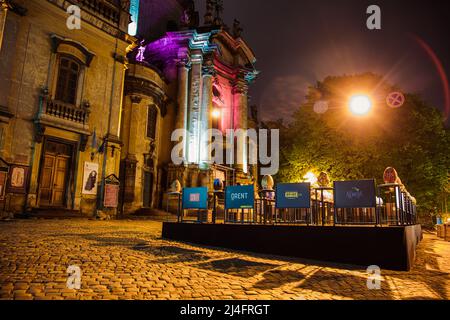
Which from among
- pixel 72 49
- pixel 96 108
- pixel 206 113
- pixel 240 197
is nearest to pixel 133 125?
pixel 96 108

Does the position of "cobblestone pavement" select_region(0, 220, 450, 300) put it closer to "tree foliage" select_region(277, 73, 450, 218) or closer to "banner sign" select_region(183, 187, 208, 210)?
"banner sign" select_region(183, 187, 208, 210)

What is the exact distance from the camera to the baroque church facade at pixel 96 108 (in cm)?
1529

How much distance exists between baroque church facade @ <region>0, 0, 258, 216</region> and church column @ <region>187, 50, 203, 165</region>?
95 millimetres

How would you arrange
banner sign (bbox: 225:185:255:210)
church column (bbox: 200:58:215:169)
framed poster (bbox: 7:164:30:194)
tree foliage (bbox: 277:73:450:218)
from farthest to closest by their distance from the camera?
church column (bbox: 200:58:215:169) → tree foliage (bbox: 277:73:450:218) → framed poster (bbox: 7:164:30:194) → banner sign (bbox: 225:185:255:210)

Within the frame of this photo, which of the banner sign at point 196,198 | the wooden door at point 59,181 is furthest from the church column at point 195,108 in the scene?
the banner sign at point 196,198

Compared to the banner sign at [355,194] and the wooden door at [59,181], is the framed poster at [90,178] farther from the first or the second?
the banner sign at [355,194]

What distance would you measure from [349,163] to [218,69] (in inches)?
680

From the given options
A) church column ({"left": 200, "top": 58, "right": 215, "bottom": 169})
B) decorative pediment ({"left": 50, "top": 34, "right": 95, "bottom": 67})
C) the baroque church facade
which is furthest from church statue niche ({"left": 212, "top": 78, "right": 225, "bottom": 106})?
decorative pediment ({"left": 50, "top": 34, "right": 95, "bottom": 67})

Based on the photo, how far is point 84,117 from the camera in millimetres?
18062

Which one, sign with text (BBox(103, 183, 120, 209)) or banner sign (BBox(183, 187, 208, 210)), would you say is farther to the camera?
sign with text (BBox(103, 183, 120, 209))

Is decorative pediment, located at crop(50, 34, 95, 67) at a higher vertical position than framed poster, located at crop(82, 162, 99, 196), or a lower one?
higher

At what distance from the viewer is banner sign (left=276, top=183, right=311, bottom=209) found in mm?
7875

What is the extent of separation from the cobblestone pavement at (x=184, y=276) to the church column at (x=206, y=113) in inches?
782

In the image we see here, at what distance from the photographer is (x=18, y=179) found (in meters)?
14.7
